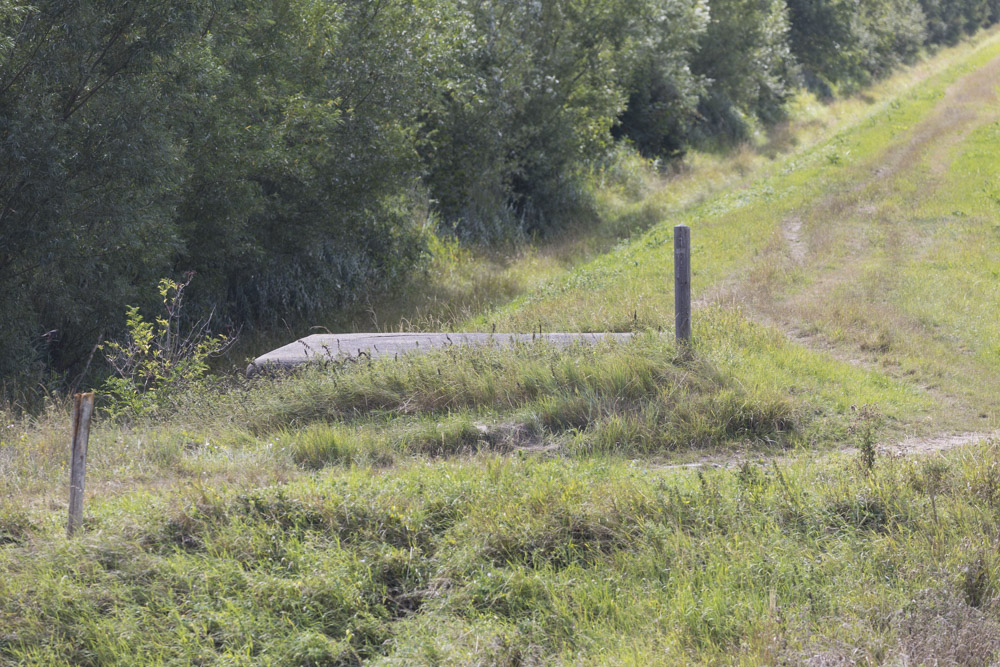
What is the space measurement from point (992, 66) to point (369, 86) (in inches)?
1017

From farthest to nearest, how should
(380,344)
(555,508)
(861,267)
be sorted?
(861,267) < (380,344) < (555,508)

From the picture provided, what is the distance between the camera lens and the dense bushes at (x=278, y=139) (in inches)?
365

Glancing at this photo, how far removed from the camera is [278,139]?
1175 cm

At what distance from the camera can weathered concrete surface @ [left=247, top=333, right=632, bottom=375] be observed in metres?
8.24

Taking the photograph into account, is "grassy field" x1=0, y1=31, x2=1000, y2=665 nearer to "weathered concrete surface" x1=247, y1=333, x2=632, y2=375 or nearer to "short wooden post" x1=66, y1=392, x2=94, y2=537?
"short wooden post" x1=66, y1=392, x2=94, y2=537

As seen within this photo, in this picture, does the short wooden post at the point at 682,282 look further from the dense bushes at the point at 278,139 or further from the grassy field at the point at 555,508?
the dense bushes at the point at 278,139

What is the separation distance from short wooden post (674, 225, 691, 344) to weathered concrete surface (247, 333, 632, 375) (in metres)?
A: 0.72

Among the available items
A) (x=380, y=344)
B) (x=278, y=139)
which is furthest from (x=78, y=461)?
(x=278, y=139)

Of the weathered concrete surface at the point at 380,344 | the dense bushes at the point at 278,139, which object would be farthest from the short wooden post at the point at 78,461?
the dense bushes at the point at 278,139

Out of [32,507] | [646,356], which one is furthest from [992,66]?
[32,507]

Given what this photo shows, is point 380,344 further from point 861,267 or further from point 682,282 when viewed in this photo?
point 861,267

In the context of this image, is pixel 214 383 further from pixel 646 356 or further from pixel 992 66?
pixel 992 66

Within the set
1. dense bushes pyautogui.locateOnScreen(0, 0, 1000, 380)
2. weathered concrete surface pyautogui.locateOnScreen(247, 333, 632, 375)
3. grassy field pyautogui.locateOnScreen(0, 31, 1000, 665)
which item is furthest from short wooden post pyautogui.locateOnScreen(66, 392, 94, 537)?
dense bushes pyautogui.locateOnScreen(0, 0, 1000, 380)

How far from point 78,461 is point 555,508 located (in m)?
2.59
